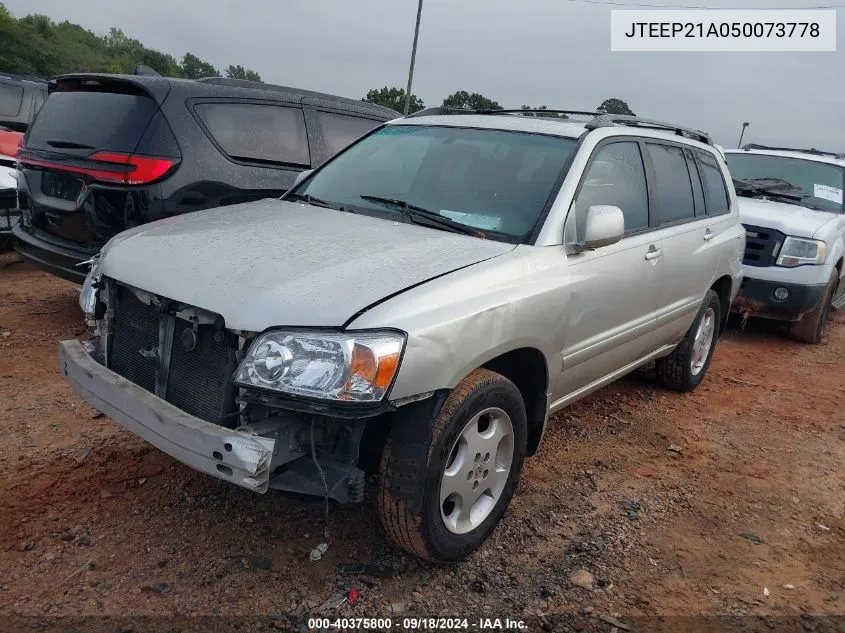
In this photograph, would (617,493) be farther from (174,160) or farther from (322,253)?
(174,160)

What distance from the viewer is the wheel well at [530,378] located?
3068 millimetres

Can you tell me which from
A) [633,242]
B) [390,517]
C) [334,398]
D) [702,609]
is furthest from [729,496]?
[334,398]

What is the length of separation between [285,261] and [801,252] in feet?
18.7

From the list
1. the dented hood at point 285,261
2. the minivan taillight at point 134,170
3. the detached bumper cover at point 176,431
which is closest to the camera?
the detached bumper cover at point 176,431

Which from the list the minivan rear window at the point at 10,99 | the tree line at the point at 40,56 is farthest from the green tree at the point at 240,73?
the minivan rear window at the point at 10,99

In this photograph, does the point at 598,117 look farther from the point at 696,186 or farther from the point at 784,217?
the point at 784,217

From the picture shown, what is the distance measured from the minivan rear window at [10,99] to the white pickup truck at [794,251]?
8633 mm

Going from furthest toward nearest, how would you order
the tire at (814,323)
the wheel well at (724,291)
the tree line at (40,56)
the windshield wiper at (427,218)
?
the tree line at (40,56)
the tire at (814,323)
the wheel well at (724,291)
the windshield wiper at (427,218)

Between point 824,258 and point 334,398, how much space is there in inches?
239

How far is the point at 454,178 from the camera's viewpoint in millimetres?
3566

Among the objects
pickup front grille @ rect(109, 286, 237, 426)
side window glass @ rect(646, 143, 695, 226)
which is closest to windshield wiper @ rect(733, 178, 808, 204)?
side window glass @ rect(646, 143, 695, 226)

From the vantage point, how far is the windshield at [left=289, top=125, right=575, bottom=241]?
3.28 metres

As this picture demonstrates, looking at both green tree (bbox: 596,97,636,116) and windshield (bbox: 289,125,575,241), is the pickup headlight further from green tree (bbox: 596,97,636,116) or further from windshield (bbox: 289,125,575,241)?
windshield (bbox: 289,125,575,241)

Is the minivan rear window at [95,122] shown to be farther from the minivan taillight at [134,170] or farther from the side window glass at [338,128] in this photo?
the side window glass at [338,128]
